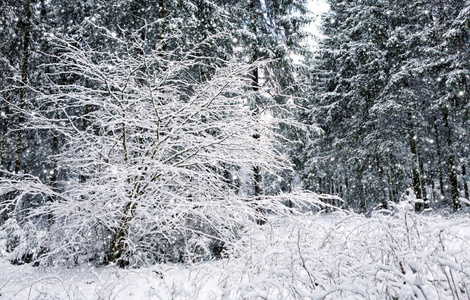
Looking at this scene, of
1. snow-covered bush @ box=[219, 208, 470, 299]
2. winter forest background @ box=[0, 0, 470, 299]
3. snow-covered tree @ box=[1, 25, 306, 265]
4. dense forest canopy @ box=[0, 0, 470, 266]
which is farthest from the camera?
dense forest canopy @ box=[0, 0, 470, 266]

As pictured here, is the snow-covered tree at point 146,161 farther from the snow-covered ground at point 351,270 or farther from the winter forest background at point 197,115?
the snow-covered ground at point 351,270

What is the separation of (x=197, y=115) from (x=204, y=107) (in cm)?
39

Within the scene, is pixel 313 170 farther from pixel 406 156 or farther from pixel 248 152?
pixel 248 152

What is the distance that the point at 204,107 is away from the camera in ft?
16.1

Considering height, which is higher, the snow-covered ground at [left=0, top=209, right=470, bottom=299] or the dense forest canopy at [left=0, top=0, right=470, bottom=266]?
the dense forest canopy at [left=0, top=0, right=470, bottom=266]

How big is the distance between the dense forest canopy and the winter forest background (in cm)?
7

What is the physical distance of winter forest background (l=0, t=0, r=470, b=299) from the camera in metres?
4.83

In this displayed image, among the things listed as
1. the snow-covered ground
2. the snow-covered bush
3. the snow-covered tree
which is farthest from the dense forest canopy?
the snow-covered bush

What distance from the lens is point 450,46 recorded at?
1083 cm

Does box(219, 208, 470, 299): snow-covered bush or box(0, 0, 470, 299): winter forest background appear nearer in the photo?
box(219, 208, 470, 299): snow-covered bush

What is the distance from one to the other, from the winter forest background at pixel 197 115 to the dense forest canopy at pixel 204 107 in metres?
0.07

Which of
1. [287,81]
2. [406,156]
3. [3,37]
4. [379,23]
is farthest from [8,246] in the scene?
[379,23]

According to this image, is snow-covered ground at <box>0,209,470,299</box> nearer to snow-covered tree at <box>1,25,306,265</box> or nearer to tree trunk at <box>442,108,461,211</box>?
snow-covered tree at <box>1,25,306,265</box>

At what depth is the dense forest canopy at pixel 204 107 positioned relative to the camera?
509 cm
